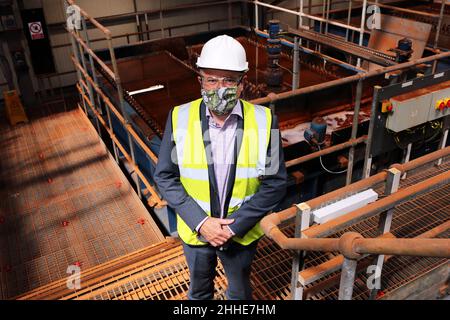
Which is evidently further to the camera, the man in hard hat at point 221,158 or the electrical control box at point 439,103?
the electrical control box at point 439,103

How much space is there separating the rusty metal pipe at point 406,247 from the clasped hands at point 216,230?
819mm

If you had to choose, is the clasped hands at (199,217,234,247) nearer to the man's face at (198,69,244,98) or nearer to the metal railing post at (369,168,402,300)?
the man's face at (198,69,244,98)

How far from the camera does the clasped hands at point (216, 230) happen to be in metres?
2.34

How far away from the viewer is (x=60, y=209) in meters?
4.93

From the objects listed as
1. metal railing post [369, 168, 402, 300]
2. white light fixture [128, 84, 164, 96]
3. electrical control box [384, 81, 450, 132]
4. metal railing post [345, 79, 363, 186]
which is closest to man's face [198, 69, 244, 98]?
metal railing post [369, 168, 402, 300]

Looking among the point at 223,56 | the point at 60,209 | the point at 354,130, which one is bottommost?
the point at 60,209

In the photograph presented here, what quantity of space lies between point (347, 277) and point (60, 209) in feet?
12.8

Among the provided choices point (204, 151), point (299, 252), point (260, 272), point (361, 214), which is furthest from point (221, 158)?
point (260, 272)

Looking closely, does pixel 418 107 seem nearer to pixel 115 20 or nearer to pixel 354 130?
pixel 354 130

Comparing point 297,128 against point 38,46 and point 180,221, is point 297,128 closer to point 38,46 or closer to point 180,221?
point 180,221

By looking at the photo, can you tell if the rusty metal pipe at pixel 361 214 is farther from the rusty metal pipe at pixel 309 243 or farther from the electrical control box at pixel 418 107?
the electrical control box at pixel 418 107

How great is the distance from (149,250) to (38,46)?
640 centimetres

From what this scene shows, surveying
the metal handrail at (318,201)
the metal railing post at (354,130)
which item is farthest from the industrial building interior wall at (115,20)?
the metal handrail at (318,201)

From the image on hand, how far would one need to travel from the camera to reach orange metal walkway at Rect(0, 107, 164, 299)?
4.20 m
